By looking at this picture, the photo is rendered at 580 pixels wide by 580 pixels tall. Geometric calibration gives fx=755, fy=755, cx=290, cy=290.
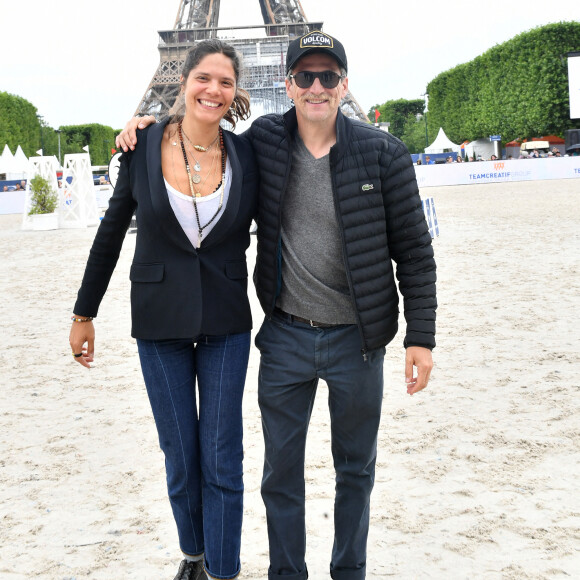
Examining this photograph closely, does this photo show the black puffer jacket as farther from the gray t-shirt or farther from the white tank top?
the white tank top

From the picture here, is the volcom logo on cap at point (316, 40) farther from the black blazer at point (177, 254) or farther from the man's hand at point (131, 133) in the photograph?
the man's hand at point (131, 133)

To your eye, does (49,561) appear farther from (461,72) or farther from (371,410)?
(461,72)

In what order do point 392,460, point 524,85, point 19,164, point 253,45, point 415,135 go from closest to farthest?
point 392,460
point 19,164
point 524,85
point 253,45
point 415,135

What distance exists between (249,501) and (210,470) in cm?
117

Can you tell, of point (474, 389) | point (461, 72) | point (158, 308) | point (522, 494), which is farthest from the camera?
point (461, 72)

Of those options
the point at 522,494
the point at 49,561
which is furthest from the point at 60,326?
the point at 522,494

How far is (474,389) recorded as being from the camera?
5.25 metres

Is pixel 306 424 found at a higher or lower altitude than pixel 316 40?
lower

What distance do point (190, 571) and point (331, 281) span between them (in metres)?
1.21

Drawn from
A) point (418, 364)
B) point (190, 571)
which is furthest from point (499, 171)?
point (190, 571)

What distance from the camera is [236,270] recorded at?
8.55 feet

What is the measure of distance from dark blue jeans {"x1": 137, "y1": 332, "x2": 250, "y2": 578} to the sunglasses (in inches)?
35.1

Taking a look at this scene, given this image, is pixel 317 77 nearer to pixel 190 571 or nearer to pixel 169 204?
pixel 169 204

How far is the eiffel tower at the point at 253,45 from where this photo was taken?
140 feet
